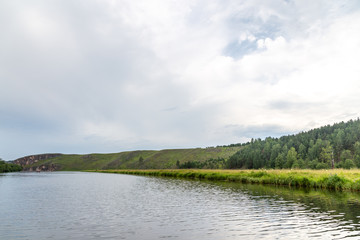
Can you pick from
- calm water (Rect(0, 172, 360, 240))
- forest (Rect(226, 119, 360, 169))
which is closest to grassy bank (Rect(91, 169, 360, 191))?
calm water (Rect(0, 172, 360, 240))

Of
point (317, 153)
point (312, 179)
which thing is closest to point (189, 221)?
point (312, 179)

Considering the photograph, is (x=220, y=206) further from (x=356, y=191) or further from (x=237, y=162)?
(x=237, y=162)

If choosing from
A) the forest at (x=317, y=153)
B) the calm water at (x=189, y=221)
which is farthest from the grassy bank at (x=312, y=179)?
the forest at (x=317, y=153)

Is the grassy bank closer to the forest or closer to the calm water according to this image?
the calm water

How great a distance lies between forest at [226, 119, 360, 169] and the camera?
11606 cm

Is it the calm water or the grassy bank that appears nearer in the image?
the calm water

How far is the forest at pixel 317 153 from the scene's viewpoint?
116062 mm

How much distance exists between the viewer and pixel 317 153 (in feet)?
434

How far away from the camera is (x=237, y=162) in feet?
583

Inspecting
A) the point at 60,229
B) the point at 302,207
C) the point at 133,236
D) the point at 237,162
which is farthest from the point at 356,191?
the point at 237,162

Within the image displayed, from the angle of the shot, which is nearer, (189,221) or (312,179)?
(189,221)

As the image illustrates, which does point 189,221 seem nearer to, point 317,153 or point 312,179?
point 312,179

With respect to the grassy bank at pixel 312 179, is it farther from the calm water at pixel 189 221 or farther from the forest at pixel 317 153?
the forest at pixel 317 153

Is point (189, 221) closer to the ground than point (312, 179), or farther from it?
closer to the ground
